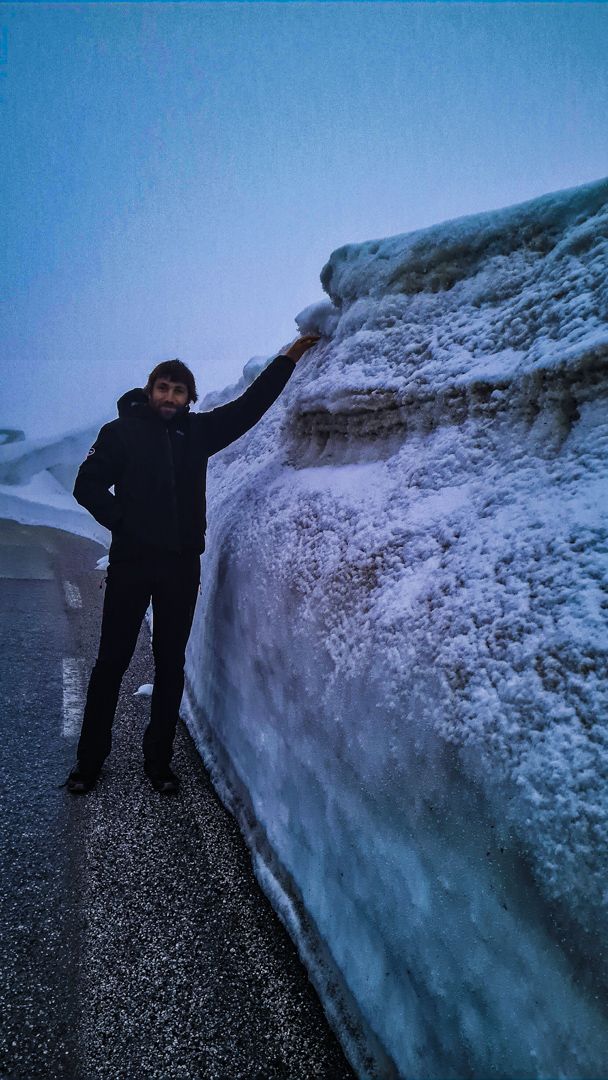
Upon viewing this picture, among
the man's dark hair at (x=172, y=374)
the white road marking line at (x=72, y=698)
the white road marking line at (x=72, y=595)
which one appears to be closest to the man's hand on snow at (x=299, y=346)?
the man's dark hair at (x=172, y=374)

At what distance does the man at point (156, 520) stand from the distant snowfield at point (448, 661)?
1.18 feet

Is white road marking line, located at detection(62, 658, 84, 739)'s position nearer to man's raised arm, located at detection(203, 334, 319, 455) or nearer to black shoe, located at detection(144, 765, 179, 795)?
black shoe, located at detection(144, 765, 179, 795)

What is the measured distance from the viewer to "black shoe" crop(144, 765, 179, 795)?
7.43ft

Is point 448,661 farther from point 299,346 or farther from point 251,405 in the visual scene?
point 299,346

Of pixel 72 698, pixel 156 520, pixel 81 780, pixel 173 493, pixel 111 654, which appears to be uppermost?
pixel 173 493

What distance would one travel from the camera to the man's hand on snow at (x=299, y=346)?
2452mm

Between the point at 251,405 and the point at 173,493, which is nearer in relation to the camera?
the point at 173,493

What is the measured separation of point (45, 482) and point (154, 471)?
576 inches

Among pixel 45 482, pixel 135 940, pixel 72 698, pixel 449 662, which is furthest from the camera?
pixel 45 482

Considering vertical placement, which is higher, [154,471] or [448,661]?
[154,471]

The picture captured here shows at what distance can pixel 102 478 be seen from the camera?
229cm

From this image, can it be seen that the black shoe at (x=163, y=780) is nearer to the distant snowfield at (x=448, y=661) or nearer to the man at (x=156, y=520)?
the man at (x=156, y=520)

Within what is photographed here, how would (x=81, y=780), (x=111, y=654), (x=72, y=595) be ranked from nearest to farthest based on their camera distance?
(x=81, y=780) → (x=111, y=654) → (x=72, y=595)

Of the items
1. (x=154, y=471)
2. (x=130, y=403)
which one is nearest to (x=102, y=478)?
(x=154, y=471)
